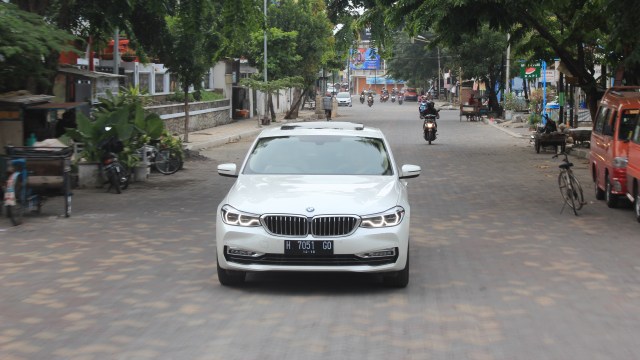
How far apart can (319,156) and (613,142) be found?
759cm

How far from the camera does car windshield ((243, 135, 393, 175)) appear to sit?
919 centimetres

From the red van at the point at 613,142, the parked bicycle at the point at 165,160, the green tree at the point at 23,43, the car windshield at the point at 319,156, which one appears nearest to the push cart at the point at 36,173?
the green tree at the point at 23,43

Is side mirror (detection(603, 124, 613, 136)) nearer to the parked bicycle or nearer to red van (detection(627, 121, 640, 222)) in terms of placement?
red van (detection(627, 121, 640, 222))

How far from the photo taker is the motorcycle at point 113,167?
17.0 m

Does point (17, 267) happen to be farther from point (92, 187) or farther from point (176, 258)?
point (92, 187)

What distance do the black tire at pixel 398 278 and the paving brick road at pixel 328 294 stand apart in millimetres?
81

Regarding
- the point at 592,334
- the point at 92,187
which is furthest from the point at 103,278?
the point at 92,187

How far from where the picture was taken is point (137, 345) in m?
6.40

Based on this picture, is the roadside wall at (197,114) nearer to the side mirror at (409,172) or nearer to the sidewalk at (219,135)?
the sidewalk at (219,135)

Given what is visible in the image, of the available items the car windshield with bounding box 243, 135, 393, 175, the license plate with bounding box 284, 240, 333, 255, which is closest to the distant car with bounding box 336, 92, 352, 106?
the car windshield with bounding box 243, 135, 393, 175

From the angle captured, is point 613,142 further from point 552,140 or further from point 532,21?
point 552,140

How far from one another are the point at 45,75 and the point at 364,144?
9.83 meters

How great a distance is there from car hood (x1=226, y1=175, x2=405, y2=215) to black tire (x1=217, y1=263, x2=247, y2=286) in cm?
67

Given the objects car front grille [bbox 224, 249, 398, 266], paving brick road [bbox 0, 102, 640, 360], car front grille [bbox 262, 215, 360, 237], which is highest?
car front grille [bbox 262, 215, 360, 237]
